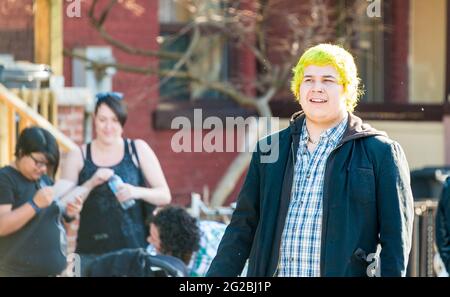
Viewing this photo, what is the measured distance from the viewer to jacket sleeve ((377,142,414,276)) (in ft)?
13.0

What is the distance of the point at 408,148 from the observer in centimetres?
1013

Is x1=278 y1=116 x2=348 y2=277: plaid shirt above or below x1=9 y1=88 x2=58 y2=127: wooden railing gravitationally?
below

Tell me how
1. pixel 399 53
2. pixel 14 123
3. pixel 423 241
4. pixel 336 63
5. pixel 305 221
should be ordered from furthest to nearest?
pixel 399 53, pixel 423 241, pixel 14 123, pixel 336 63, pixel 305 221

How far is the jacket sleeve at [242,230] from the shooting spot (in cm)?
423

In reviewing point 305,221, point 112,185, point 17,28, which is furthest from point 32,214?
point 305,221

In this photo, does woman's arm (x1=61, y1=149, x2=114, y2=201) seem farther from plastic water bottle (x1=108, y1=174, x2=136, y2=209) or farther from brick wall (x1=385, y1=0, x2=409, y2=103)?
brick wall (x1=385, y1=0, x2=409, y2=103)

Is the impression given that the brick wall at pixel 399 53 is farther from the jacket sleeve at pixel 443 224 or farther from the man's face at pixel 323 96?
the man's face at pixel 323 96

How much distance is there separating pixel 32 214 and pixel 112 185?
0.48 meters

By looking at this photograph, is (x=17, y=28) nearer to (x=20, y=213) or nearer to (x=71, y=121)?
(x=71, y=121)

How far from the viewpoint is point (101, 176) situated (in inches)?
241

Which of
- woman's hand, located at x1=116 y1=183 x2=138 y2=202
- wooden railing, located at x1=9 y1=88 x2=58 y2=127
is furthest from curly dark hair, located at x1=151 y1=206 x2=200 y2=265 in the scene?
wooden railing, located at x1=9 y1=88 x2=58 y2=127

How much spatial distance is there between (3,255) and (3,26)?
2.29m

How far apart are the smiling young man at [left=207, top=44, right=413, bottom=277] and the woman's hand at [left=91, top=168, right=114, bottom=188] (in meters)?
1.92
